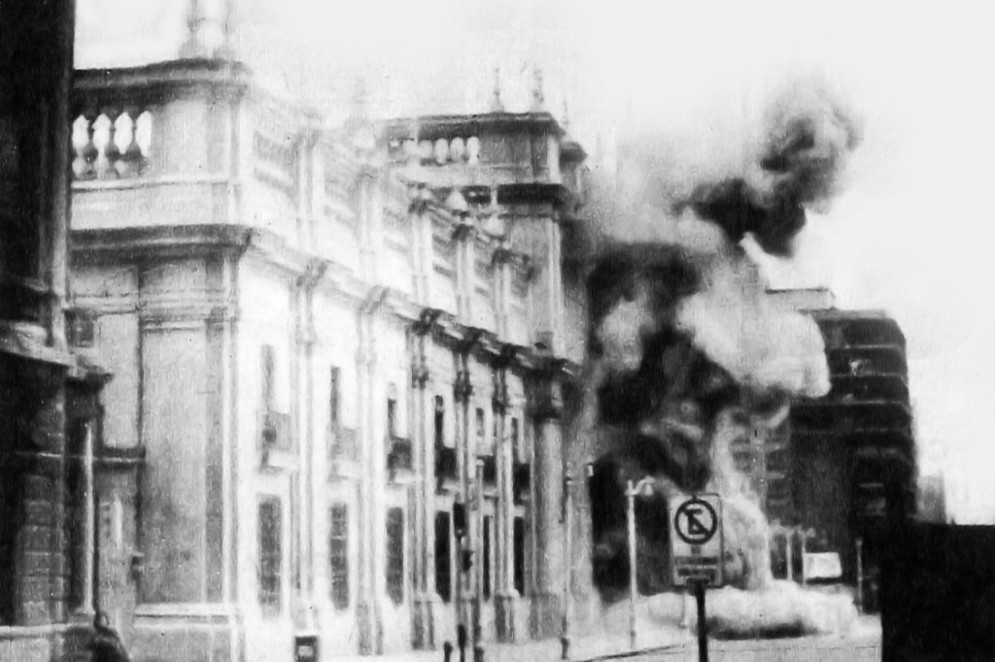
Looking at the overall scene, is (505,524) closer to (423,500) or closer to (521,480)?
(521,480)

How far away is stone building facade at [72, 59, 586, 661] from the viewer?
18.5 meters

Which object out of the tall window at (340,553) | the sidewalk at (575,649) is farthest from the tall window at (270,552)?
the sidewalk at (575,649)

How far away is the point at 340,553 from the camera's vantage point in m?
20.8

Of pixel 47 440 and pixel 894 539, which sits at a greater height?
pixel 47 440

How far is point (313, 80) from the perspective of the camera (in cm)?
1820

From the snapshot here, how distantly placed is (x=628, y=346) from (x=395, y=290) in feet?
19.3

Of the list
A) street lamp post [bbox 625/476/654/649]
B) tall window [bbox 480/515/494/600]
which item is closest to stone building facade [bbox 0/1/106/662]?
tall window [bbox 480/515/494/600]

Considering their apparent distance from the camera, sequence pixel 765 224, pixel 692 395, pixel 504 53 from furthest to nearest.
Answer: pixel 692 395 → pixel 765 224 → pixel 504 53

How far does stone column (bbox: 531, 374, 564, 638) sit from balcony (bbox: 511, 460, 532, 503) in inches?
7.3

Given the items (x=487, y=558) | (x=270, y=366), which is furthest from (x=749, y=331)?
(x=270, y=366)

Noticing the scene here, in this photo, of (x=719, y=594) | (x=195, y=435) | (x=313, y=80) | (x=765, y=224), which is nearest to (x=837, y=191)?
(x=765, y=224)

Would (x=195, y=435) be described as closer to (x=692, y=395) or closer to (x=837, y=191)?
(x=837, y=191)

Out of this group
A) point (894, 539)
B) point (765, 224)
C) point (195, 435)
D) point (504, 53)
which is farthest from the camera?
point (765, 224)

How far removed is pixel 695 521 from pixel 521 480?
58.1ft
